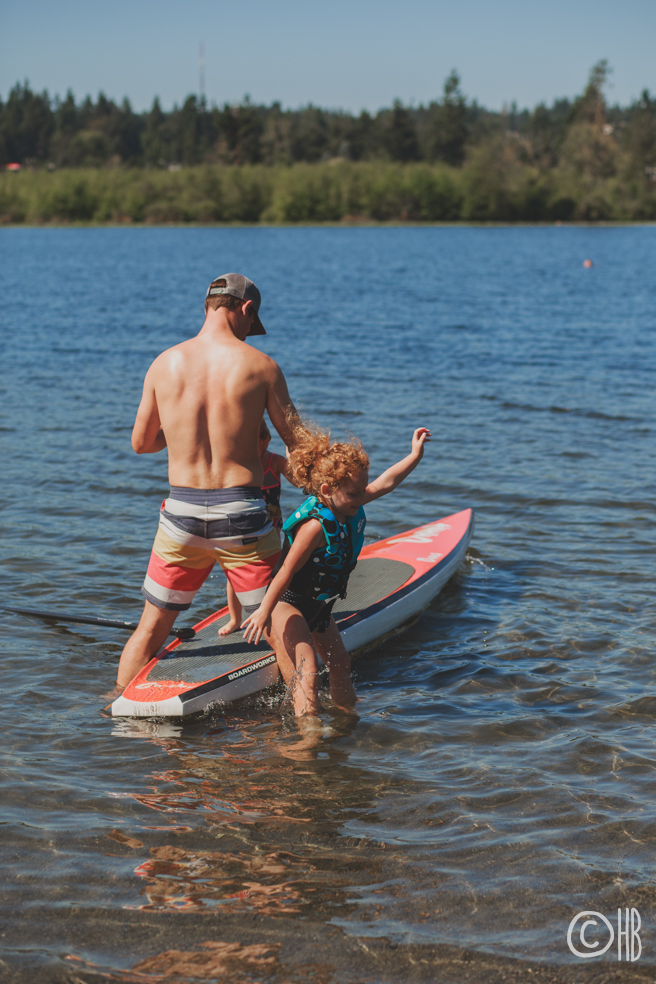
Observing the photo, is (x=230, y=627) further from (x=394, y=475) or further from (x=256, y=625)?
(x=394, y=475)

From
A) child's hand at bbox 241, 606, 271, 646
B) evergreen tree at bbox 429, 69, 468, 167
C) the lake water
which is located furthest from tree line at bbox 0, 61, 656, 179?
child's hand at bbox 241, 606, 271, 646

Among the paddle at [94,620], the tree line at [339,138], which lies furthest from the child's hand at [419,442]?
the tree line at [339,138]

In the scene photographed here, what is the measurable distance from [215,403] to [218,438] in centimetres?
18

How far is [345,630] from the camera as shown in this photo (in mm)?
6070

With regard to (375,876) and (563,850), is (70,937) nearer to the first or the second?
(375,876)

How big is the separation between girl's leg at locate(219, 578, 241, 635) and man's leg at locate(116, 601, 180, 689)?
649mm

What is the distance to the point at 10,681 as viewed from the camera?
5.67m

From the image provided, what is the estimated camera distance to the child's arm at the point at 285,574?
4.59m

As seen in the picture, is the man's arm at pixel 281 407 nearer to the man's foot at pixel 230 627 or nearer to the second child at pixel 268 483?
the second child at pixel 268 483

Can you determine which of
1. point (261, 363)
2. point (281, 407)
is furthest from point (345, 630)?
point (261, 363)

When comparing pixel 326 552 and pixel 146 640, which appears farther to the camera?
pixel 146 640

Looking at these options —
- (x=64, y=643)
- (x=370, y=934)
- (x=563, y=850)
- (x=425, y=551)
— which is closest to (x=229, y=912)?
(x=370, y=934)

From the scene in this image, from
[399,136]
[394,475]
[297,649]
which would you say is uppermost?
[399,136]

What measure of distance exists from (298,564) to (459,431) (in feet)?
27.1
